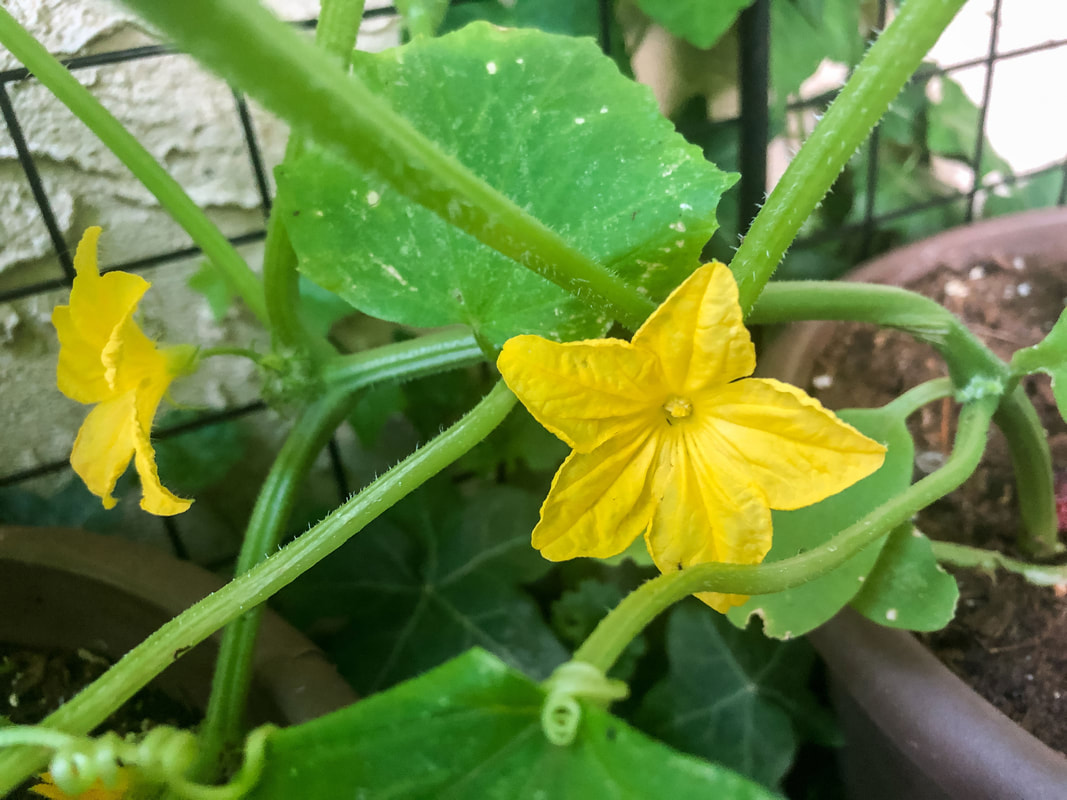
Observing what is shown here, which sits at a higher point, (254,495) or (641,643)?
(254,495)

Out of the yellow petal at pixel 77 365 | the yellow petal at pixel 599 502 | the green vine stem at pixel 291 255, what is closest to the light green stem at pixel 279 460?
the green vine stem at pixel 291 255

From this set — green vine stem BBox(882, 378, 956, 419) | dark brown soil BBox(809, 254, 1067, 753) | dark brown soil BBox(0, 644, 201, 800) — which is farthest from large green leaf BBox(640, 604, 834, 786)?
dark brown soil BBox(0, 644, 201, 800)

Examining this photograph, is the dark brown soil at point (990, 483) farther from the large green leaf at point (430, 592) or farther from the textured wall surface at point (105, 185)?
the textured wall surface at point (105, 185)

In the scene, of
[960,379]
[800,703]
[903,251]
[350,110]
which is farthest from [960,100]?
[350,110]

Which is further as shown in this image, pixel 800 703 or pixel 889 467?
pixel 800 703

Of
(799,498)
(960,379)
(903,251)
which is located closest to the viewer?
(799,498)

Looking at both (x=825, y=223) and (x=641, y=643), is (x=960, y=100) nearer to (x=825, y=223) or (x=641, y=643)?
(x=825, y=223)

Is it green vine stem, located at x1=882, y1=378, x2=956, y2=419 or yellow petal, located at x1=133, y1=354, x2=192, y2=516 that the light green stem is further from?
green vine stem, located at x1=882, y1=378, x2=956, y2=419
